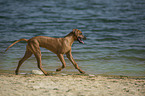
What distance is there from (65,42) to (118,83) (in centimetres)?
183

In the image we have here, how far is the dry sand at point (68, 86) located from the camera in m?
5.52

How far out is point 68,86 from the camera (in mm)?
6020

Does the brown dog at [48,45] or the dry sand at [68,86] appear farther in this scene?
the brown dog at [48,45]

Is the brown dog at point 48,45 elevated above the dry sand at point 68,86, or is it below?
above

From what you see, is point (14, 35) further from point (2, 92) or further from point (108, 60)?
point (2, 92)

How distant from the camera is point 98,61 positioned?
9516mm

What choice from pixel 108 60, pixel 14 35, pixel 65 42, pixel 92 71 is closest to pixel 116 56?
pixel 108 60

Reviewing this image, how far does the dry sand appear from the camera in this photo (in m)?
5.52

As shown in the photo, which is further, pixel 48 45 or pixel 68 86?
pixel 48 45

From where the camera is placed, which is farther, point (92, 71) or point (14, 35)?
point (14, 35)

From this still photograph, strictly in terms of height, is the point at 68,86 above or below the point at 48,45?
below

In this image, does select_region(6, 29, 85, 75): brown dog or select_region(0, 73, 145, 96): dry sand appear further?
select_region(6, 29, 85, 75): brown dog

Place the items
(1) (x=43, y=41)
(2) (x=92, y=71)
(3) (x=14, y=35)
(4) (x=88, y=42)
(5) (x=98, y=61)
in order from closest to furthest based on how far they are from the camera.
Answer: (1) (x=43, y=41) → (2) (x=92, y=71) → (5) (x=98, y=61) → (4) (x=88, y=42) → (3) (x=14, y=35)

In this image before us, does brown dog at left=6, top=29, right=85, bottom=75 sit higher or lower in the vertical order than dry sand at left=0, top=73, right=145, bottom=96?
higher
